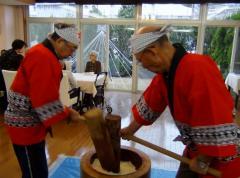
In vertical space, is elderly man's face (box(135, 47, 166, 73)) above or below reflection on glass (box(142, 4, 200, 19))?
below

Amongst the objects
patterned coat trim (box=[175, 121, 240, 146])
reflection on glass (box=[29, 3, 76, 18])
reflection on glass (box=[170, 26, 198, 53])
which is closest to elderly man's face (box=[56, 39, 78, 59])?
patterned coat trim (box=[175, 121, 240, 146])

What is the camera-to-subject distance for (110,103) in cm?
520

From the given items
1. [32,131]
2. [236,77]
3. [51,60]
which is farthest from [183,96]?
[236,77]

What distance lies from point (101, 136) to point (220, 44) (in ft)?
18.0

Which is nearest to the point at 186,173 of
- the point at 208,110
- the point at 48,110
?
the point at 208,110

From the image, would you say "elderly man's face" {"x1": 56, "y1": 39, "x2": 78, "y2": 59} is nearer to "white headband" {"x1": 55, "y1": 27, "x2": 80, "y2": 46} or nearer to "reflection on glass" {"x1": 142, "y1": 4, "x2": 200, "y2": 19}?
"white headband" {"x1": 55, "y1": 27, "x2": 80, "y2": 46}

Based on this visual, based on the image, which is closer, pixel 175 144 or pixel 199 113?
pixel 199 113

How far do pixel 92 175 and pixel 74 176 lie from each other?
1.27m

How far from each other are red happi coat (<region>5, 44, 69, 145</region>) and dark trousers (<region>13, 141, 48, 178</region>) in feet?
0.17

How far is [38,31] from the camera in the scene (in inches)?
268

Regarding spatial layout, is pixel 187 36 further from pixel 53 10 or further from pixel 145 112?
pixel 145 112

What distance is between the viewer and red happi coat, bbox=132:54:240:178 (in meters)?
0.94

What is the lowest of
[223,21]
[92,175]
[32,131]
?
[92,175]

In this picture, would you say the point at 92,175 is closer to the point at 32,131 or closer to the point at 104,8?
the point at 32,131
